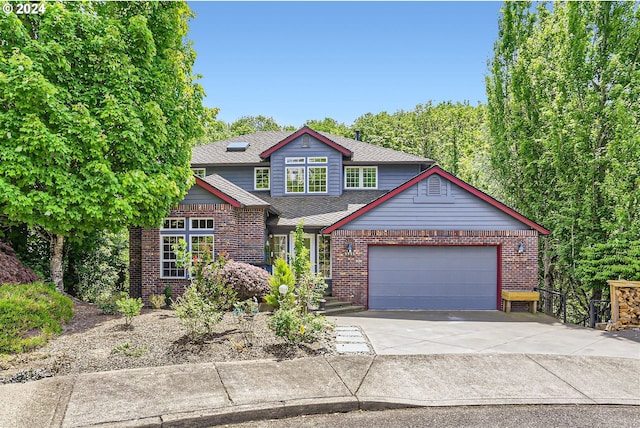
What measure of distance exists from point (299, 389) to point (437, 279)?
9.02m

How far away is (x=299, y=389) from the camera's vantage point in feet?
21.0

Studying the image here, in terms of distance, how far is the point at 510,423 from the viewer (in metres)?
5.61

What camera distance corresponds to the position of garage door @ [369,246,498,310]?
46.9 ft

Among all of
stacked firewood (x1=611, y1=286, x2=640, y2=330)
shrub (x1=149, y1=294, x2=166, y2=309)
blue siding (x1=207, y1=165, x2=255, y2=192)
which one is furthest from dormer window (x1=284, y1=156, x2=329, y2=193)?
stacked firewood (x1=611, y1=286, x2=640, y2=330)

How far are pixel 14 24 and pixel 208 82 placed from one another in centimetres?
595

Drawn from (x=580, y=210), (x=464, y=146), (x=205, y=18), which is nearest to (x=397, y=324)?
(x=580, y=210)

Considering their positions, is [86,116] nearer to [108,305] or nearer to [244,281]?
[108,305]

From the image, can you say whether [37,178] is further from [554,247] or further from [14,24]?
[554,247]

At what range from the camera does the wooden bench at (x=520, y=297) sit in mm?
13641

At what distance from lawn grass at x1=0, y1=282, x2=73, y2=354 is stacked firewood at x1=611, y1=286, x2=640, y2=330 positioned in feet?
45.0

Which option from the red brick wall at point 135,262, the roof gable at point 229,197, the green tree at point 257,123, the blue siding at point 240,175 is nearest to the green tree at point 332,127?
the green tree at point 257,123

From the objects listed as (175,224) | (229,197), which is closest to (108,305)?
(175,224)

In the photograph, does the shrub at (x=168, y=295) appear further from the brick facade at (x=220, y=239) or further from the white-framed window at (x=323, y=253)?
the white-framed window at (x=323, y=253)

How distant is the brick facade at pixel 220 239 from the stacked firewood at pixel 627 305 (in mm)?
10464
